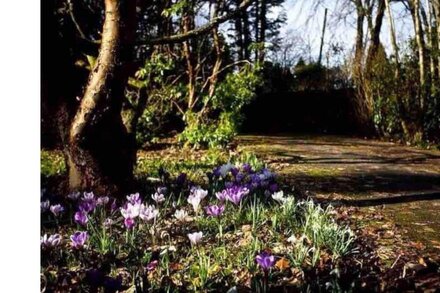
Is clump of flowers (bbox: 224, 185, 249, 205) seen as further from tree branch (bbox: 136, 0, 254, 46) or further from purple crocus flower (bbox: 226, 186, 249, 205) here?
tree branch (bbox: 136, 0, 254, 46)

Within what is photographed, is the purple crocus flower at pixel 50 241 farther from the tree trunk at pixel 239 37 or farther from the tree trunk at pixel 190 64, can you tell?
the tree trunk at pixel 239 37

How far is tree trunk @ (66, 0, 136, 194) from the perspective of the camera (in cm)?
286

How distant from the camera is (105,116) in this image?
2.94 meters

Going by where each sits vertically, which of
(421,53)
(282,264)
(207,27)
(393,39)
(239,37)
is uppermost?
(239,37)

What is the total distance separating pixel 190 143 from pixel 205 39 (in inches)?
87.0

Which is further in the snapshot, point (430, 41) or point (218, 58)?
point (430, 41)

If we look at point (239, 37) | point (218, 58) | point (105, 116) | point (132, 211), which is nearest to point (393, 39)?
point (218, 58)

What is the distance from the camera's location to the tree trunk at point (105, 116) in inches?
113

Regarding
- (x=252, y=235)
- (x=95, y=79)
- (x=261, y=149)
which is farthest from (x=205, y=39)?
(x=252, y=235)

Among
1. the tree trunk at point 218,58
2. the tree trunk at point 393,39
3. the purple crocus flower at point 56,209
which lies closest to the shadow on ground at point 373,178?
the tree trunk at point 218,58

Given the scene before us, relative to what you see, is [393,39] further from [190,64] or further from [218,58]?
[190,64]

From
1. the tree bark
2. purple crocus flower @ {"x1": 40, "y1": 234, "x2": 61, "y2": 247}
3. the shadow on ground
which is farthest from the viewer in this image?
the tree bark

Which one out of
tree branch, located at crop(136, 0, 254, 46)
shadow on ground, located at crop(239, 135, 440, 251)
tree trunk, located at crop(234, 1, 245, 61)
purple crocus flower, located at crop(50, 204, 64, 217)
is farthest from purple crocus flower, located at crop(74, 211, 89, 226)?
tree trunk, located at crop(234, 1, 245, 61)
